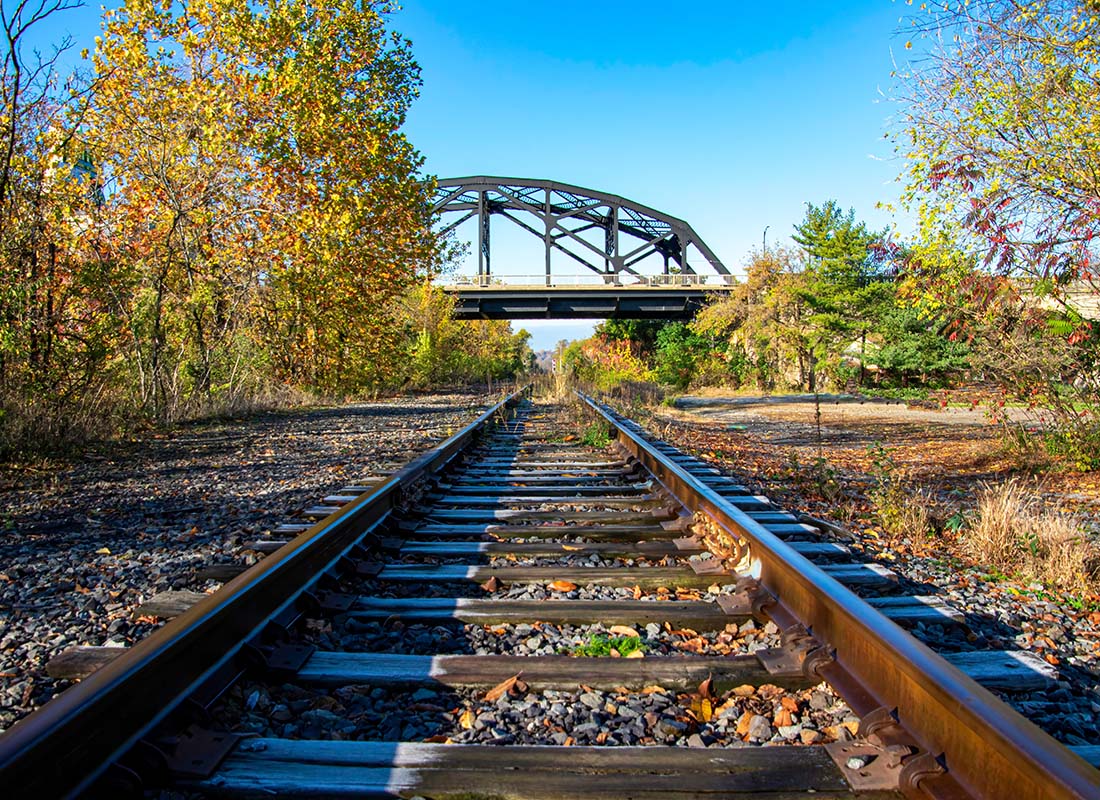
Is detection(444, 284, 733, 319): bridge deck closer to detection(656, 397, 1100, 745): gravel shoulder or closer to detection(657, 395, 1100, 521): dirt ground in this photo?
detection(657, 395, 1100, 521): dirt ground

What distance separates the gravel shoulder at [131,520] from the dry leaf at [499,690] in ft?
3.75

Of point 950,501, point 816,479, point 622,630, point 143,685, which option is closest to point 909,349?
point 816,479

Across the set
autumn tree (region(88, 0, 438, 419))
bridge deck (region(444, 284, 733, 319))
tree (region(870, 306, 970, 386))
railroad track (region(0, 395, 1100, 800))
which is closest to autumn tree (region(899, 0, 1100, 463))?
railroad track (region(0, 395, 1100, 800))

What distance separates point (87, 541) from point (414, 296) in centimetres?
2496

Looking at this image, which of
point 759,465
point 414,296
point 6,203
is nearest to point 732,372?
point 414,296

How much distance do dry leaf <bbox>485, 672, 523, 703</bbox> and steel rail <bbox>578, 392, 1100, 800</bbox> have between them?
85 cm

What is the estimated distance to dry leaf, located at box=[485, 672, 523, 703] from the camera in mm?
2025

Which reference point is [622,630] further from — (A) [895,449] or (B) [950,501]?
(A) [895,449]

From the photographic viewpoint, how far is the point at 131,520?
4320 mm

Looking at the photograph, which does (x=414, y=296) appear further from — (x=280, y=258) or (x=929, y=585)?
(x=929, y=585)

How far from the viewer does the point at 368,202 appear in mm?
14188

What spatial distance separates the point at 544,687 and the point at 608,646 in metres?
0.38

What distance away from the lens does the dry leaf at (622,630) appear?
254 centimetres

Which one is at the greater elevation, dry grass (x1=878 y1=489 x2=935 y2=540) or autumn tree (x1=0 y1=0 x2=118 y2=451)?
autumn tree (x1=0 y1=0 x2=118 y2=451)
